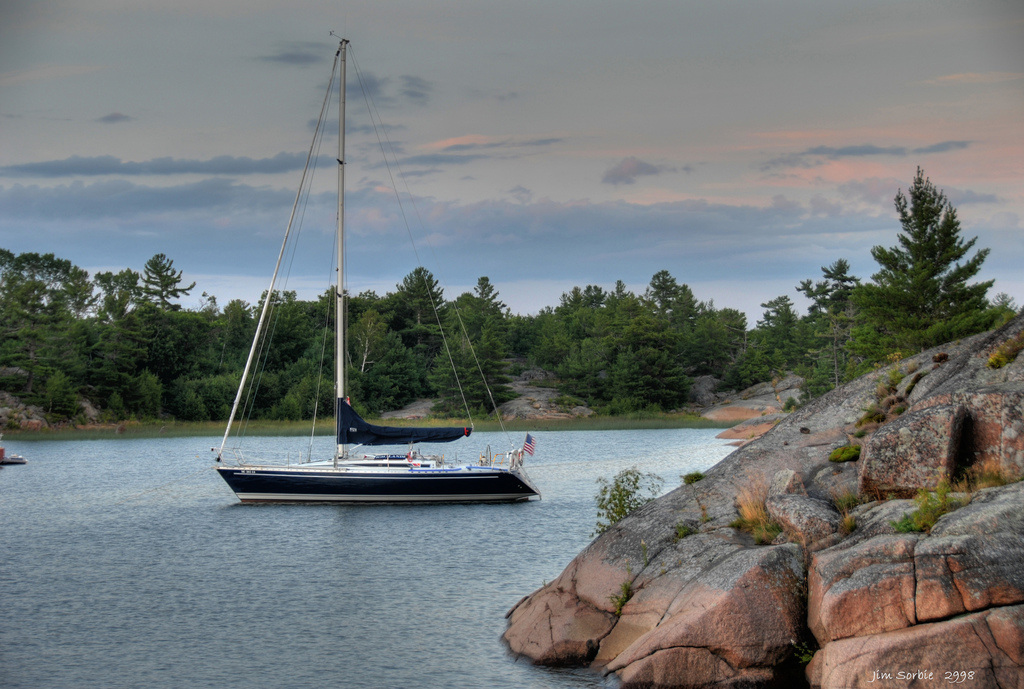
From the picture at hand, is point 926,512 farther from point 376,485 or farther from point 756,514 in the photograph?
point 376,485

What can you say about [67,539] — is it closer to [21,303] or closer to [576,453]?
[576,453]

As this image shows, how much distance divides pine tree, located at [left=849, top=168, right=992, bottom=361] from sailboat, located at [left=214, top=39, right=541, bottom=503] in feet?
86.2

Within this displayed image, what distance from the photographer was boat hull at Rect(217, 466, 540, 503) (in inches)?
1464

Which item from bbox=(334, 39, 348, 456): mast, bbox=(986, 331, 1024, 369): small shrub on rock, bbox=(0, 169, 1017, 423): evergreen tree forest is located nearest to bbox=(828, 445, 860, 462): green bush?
bbox=(986, 331, 1024, 369): small shrub on rock

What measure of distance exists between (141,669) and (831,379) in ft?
281

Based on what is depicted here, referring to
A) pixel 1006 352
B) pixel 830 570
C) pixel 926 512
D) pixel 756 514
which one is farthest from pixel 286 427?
pixel 926 512

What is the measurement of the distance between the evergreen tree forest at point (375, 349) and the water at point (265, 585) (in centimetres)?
3842

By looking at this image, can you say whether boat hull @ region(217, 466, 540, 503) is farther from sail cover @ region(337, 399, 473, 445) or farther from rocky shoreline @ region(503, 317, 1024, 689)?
rocky shoreline @ region(503, 317, 1024, 689)

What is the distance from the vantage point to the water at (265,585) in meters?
16.4

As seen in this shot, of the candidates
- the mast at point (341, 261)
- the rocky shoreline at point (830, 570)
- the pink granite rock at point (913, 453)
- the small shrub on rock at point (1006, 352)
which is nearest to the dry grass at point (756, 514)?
the rocky shoreline at point (830, 570)

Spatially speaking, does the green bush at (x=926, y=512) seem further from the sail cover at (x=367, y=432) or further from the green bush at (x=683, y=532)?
the sail cover at (x=367, y=432)

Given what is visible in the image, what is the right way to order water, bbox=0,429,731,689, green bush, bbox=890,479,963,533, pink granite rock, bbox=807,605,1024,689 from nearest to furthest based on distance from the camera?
1. pink granite rock, bbox=807,605,1024,689
2. green bush, bbox=890,479,963,533
3. water, bbox=0,429,731,689

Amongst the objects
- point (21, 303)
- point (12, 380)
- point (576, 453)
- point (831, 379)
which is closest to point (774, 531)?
point (576, 453)

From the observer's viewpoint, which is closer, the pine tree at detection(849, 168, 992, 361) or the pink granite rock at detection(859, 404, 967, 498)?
the pink granite rock at detection(859, 404, 967, 498)
